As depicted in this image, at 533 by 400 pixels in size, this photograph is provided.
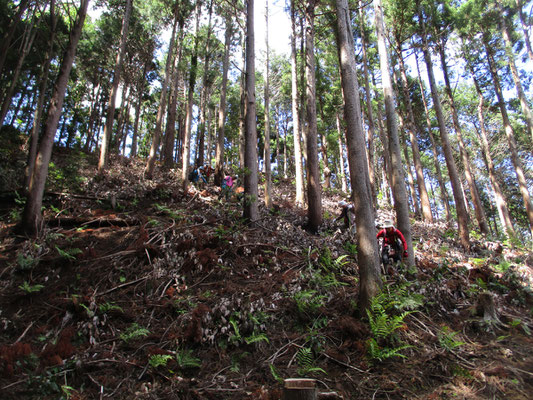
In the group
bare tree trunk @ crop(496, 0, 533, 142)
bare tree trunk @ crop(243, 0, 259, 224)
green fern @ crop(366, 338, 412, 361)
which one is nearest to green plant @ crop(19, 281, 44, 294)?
bare tree trunk @ crop(243, 0, 259, 224)

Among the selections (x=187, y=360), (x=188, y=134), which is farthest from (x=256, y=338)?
(x=188, y=134)

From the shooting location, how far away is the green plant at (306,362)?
3.80 m

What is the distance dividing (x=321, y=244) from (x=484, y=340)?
4.28 m

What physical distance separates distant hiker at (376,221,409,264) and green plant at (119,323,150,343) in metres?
5.46

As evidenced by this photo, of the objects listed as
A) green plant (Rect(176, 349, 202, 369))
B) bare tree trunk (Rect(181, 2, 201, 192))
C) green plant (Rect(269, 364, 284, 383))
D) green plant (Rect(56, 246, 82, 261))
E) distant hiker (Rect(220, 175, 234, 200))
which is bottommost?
green plant (Rect(269, 364, 284, 383))

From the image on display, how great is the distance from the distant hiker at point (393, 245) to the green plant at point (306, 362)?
11.9 feet

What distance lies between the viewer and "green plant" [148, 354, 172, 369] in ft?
12.3

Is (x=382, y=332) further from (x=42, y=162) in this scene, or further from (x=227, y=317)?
(x=42, y=162)

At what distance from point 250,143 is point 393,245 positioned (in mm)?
5064

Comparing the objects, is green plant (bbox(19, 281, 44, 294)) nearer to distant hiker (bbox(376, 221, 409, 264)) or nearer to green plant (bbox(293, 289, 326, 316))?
green plant (bbox(293, 289, 326, 316))

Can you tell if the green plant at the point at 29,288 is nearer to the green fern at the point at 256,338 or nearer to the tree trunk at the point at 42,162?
the tree trunk at the point at 42,162

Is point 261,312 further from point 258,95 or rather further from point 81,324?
point 258,95

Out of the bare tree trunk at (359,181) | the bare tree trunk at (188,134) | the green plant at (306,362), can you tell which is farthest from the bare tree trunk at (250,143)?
the green plant at (306,362)

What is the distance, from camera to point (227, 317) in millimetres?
4879
